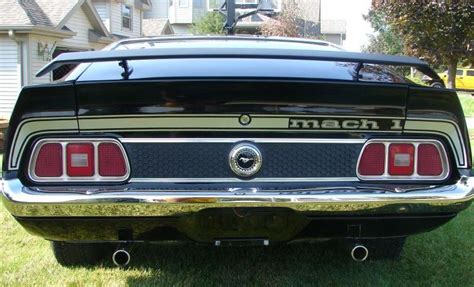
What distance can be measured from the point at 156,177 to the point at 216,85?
485 millimetres

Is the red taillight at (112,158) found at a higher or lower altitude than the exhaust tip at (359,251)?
higher

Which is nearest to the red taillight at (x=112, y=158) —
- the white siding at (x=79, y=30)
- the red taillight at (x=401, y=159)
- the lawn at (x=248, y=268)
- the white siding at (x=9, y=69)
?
the lawn at (x=248, y=268)

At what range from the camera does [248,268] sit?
329 centimetres

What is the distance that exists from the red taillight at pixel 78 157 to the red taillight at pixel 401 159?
1.35 m

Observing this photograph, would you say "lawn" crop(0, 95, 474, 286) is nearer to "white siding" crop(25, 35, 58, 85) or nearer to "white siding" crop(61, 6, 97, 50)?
"white siding" crop(25, 35, 58, 85)

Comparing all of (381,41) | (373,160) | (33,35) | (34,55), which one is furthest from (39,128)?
(381,41)

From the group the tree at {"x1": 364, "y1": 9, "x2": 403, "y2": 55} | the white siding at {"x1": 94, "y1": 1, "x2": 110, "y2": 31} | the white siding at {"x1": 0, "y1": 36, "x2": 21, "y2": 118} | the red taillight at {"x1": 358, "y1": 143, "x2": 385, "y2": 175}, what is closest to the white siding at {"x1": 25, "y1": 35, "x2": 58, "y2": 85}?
the white siding at {"x1": 0, "y1": 36, "x2": 21, "y2": 118}

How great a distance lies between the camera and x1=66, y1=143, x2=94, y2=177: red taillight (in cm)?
236

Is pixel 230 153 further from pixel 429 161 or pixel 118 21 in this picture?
pixel 118 21

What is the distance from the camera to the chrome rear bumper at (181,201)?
226 centimetres

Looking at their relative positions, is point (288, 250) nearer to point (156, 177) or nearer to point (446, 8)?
point (156, 177)

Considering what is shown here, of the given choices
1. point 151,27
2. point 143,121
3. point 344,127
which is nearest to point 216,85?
point 143,121

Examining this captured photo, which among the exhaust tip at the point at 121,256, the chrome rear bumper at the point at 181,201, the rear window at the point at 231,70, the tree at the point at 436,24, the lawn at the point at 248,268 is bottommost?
the lawn at the point at 248,268

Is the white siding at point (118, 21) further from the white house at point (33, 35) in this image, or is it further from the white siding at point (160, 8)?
the white siding at point (160, 8)
